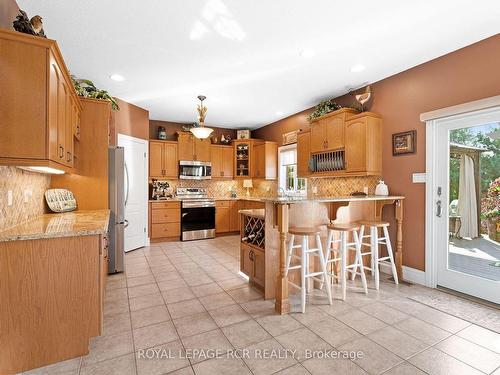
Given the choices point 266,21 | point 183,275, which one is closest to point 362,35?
point 266,21

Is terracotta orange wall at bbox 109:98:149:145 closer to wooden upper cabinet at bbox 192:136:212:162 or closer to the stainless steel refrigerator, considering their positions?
the stainless steel refrigerator

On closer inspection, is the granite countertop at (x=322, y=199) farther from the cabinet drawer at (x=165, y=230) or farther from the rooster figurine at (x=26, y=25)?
the cabinet drawer at (x=165, y=230)

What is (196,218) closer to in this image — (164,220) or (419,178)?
(164,220)

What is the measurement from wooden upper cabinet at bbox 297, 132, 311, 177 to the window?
75cm

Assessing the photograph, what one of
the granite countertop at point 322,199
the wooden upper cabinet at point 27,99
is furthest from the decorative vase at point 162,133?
the wooden upper cabinet at point 27,99

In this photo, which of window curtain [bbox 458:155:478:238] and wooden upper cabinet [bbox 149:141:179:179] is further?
wooden upper cabinet [bbox 149:141:179:179]

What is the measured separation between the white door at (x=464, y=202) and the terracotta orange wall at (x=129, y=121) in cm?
463

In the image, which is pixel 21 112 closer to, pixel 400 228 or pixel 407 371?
pixel 407 371

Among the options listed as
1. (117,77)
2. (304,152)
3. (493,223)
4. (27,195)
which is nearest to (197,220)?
(304,152)

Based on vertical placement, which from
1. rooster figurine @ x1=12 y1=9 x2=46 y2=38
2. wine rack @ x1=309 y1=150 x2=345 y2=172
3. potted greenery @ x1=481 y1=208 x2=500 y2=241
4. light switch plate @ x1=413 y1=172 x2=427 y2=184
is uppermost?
rooster figurine @ x1=12 y1=9 x2=46 y2=38

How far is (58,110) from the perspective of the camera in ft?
6.36

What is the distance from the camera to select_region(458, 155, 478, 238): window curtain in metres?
2.82

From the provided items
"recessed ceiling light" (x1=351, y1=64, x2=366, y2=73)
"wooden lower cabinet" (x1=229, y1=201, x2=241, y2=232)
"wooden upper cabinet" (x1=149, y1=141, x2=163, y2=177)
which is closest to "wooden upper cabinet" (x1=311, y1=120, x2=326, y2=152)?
"recessed ceiling light" (x1=351, y1=64, x2=366, y2=73)

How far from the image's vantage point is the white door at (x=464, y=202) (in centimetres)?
267
